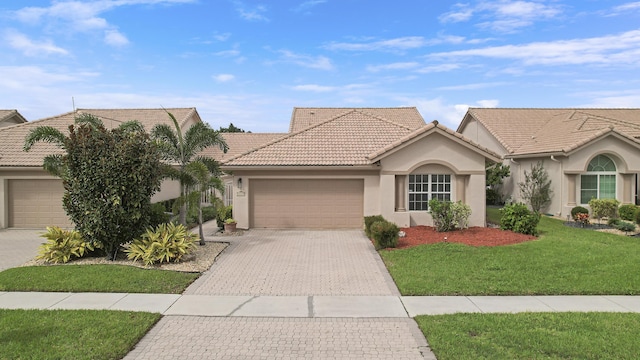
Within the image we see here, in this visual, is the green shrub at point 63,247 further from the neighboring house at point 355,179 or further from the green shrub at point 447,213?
the green shrub at point 447,213

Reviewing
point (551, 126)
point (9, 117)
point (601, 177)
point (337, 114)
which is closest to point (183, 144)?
point (601, 177)

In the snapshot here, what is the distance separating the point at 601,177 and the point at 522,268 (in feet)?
42.1

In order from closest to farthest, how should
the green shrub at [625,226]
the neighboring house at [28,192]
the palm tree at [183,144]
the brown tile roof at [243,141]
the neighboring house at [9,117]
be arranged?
the palm tree at [183,144] < the green shrub at [625,226] < the neighboring house at [28,192] < the neighboring house at [9,117] < the brown tile roof at [243,141]

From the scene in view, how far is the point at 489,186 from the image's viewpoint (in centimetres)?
2877

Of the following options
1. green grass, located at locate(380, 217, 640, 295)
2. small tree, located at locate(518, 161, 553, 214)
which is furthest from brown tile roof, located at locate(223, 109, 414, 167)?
small tree, located at locate(518, 161, 553, 214)

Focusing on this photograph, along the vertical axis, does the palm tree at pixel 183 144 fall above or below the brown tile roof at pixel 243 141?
below

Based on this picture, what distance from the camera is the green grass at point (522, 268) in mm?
8898

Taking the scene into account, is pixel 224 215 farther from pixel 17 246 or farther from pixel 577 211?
pixel 577 211

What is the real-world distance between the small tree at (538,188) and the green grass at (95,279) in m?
17.8

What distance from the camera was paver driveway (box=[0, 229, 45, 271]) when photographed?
1198cm

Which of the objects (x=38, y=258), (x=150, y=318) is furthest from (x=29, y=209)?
(x=150, y=318)

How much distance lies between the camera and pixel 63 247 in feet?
37.5

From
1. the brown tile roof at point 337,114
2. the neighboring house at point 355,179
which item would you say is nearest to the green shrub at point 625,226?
the neighboring house at point 355,179

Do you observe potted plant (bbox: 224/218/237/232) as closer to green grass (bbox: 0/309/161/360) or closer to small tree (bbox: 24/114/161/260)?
small tree (bbox: 24/114/161/260)
